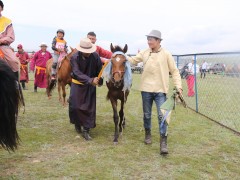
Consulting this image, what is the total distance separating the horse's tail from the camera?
10.4 feet

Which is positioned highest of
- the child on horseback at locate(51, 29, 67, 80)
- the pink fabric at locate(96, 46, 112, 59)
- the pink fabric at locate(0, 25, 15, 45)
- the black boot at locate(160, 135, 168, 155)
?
the child on horseback at locate(51, 29, 67, 80)

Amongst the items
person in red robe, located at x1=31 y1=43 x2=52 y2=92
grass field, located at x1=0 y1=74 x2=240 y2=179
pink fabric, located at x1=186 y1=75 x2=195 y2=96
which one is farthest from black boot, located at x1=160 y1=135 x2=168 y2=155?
person in red robe, located at x1=31 y1=43 x2=52 y2=92

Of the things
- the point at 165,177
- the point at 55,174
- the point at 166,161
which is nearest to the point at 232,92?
the point at 166,161

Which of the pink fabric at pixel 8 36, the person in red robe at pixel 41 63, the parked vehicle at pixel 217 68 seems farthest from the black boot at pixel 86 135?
the person in red robe at pixel 41 63

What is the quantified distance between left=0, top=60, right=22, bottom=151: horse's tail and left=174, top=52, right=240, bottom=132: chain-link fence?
4.38m

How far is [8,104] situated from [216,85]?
5.99 meters

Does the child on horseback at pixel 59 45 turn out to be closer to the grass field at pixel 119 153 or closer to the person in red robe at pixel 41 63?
the person in red robe at pixel 41 63

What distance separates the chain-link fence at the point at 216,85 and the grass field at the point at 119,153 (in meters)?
1.06

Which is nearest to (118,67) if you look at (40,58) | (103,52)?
(103,52)

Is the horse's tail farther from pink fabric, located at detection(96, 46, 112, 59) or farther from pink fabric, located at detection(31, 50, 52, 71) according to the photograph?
pink fabric, located at detection(31, 50, 52, 71)

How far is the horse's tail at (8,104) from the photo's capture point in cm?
317

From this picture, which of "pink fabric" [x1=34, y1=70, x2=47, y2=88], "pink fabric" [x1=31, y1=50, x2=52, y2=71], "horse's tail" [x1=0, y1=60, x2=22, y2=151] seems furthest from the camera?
"pink fabric" [x1=34, y1=70, x2=47, y2=88]

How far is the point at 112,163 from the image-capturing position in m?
4.25

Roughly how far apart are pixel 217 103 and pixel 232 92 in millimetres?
1709
